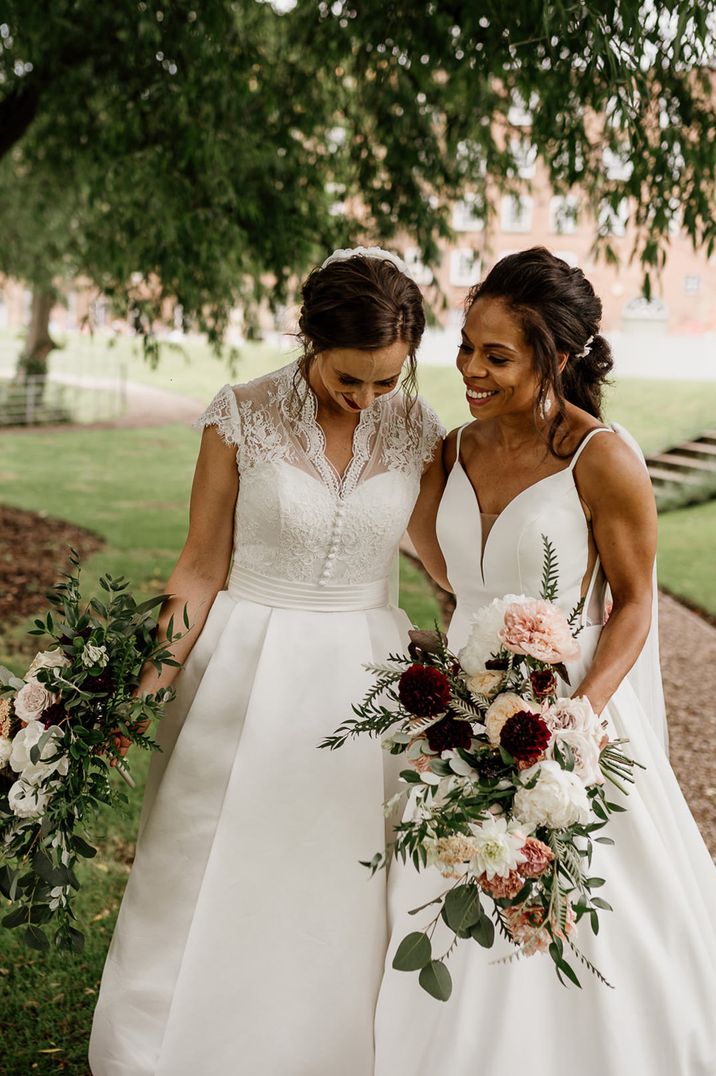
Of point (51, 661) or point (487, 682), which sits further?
point (51, 661)

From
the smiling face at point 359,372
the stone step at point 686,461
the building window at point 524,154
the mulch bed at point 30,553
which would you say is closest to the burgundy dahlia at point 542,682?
the smiling face at point 359,372

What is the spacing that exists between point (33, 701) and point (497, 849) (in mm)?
1158

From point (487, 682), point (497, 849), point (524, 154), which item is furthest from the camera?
point (524, 154)

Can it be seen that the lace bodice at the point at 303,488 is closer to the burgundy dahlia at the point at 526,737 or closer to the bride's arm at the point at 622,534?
the bride's arm at the point at 622,534

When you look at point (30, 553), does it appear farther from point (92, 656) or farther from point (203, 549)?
point (92, 656)

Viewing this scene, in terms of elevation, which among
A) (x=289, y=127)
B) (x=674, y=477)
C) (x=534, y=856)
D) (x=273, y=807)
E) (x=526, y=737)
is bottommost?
(x=674, y=477)

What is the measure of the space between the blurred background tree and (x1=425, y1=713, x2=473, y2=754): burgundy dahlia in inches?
116

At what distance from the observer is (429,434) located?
312 centimetres

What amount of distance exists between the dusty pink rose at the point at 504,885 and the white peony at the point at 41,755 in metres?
1.04

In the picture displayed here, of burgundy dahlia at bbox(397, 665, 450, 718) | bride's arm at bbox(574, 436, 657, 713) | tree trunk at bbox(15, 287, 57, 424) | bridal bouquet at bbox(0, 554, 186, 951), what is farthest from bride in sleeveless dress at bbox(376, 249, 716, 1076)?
tree trunk at bbox(15, 287, 57, 424)

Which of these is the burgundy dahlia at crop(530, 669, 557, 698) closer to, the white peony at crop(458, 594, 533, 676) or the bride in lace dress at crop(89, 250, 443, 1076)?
the white peony at crop(458, 594, 533, 676)

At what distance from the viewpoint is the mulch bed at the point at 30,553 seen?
28.5ft

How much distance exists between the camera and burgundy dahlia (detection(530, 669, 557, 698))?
224cm

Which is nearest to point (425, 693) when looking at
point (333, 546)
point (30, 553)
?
point (333, 546)
